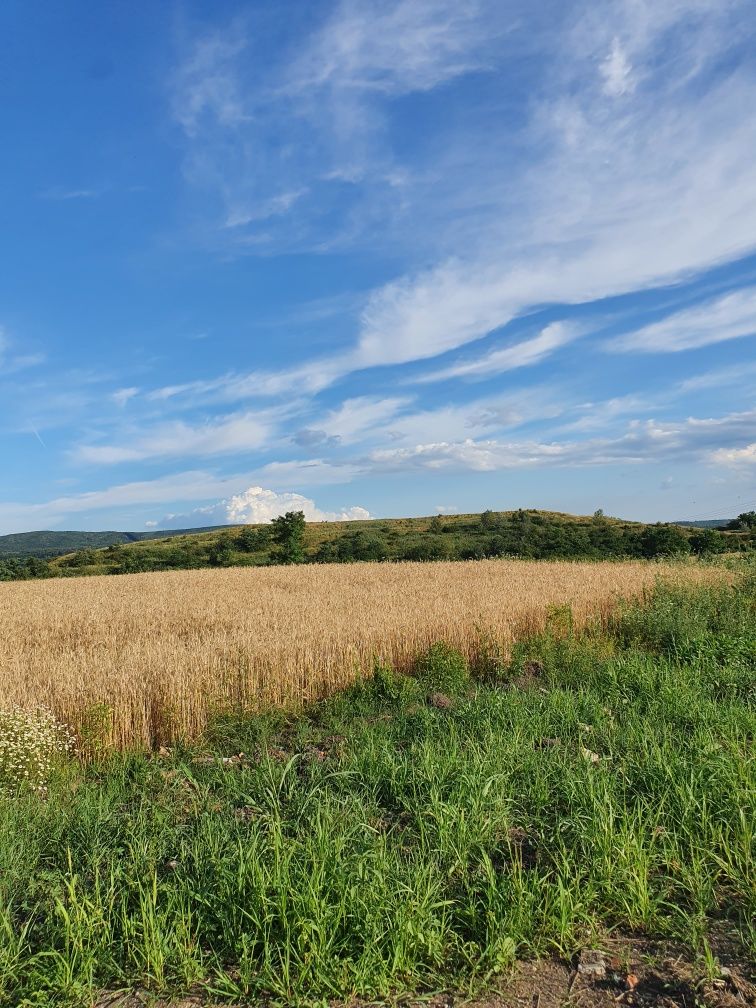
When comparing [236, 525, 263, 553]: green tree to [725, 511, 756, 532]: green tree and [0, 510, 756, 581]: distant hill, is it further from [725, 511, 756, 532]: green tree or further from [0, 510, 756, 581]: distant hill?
[725, 511, 756, 532]: green tree

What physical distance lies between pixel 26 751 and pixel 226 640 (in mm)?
4495

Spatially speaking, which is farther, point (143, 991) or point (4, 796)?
point (4, 796)

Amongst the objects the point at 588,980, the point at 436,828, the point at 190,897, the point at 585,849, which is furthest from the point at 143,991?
the point at 585,849

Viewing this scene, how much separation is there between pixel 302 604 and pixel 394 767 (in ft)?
39.3

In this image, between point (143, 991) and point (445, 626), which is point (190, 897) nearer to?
point (143, 991)

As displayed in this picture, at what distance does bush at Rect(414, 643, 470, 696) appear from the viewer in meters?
9.70

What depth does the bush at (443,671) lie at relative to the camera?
970cm

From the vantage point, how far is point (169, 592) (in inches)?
1016

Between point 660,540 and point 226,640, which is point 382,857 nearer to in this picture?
point 226,640

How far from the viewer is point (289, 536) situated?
5534cm

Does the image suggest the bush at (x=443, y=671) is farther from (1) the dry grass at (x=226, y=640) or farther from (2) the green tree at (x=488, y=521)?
(2) the green tree at (x=488, y=521)

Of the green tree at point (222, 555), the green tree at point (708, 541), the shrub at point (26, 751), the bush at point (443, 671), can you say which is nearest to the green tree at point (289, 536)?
the green tree at point (222, 555)

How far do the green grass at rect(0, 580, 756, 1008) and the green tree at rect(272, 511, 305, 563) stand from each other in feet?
156

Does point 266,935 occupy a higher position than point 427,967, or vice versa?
point 266,935
